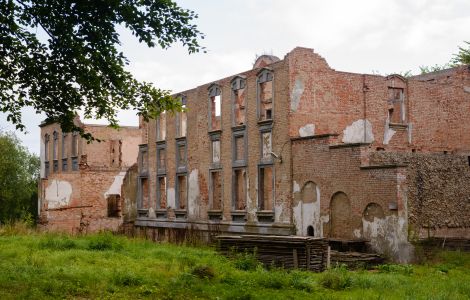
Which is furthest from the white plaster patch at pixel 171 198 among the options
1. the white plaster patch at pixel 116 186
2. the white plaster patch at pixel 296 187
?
the white plaster patch at pixel 296 187

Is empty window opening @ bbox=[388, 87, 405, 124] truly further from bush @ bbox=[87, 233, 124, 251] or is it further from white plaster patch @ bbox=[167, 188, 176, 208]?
bush @ bbox=[87, 233, 124, 251]

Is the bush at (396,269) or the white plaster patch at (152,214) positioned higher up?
the white plaster patch at (152,214)

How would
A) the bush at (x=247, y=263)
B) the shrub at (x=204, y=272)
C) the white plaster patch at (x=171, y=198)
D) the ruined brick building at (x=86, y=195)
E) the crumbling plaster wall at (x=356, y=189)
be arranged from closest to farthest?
the shrub at (x=204, y=272)
the bush at (x=247, y=263)
the crumbling plaster wall at (x=356, y=189)
the white plaster patch at (x=171, y=198)
the ruined brick building at (x=86, y=195)

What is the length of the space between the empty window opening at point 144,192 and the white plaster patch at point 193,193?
499 cm

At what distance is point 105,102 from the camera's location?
578 inches

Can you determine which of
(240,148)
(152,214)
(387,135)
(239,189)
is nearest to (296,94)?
(240,148)

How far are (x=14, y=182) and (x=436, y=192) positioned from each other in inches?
1592

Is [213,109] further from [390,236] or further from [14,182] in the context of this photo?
[14,182]

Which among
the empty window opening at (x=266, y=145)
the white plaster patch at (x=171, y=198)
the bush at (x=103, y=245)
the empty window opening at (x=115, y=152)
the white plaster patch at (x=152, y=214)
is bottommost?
the bush at (x=103, y=245)

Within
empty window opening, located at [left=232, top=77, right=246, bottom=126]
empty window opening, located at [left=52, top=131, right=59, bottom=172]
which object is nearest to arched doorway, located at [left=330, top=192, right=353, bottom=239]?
empty window opening, located at [left=232, top=77, right=246, bottom=126]

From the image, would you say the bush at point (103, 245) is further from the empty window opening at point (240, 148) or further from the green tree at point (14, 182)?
the green tree at point (14, 182)

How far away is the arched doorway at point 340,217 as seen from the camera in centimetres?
2139

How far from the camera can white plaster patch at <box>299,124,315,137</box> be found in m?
24.2

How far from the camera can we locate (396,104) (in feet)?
87.3
